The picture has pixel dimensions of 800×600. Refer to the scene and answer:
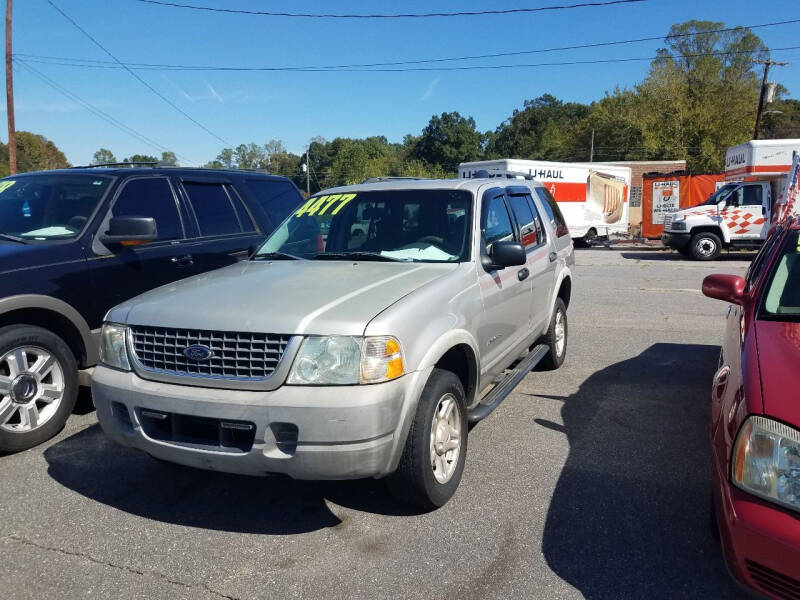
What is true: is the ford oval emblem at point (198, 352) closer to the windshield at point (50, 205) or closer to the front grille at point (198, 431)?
the front grille at point (198, 431)

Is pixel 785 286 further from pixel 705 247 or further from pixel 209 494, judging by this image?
pixel 705 247

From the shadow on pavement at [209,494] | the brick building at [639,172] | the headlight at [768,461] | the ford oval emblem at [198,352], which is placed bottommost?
the shadow on pavement at [209,494]

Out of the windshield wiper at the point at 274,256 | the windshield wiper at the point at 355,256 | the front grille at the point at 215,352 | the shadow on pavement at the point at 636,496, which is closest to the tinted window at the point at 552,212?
the shadow on pavement at the point at 636,496

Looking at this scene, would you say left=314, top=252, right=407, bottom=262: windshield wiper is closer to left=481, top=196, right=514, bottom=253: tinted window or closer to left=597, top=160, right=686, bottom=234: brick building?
left=481, top=196, right=514, bottom=253: tinted window

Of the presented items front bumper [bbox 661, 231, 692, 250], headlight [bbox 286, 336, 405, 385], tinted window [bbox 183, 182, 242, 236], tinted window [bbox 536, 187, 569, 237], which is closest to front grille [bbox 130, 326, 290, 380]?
headlight [bbox 286, 336, 405, 385]

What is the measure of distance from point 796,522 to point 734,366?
1058 mm

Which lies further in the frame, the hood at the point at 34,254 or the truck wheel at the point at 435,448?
the hood at the point at 34,254

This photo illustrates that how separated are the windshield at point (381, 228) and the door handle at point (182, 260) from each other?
1.10 m

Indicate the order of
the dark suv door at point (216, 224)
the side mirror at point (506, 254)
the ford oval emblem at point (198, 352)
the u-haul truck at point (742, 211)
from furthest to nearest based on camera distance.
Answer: the u-haul truck at point (742, 211) < the dark suv door at point (216, 224) < the side mirror at point (506, 254) < the ford oval emblem at point (198, 352)

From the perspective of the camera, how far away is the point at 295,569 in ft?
9.61

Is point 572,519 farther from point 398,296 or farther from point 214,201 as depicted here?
point 214,201

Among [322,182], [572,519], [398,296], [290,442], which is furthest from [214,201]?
[322,182]

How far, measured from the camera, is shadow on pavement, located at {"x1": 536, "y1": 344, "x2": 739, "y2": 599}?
9.23 feet

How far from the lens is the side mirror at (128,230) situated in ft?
15.6
